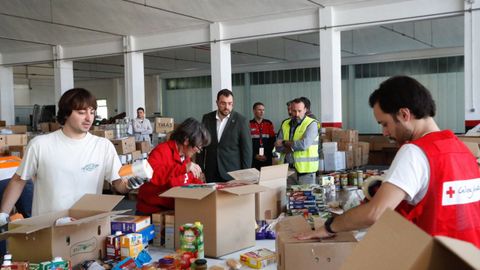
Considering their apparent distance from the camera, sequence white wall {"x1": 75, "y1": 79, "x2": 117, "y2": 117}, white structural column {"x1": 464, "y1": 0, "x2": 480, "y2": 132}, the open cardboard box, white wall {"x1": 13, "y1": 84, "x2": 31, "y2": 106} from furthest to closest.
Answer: white wall {"x1": 13, "y1": 84, "x2": 31, "y2": 106} → white wall {"x1": 75, "y1": 79, "x2": 117, "y2": 117} → white structural column {"x1": 464, "y1": 0, "x2": 480, "y2": 132} → the open cardboard box

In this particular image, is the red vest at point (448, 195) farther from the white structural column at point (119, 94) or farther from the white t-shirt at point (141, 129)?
the white structural column at point (119, 94)

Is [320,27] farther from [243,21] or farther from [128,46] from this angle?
[128,46]

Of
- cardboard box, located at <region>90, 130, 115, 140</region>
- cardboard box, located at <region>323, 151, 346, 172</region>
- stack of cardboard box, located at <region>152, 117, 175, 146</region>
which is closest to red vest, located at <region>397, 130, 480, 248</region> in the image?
cardboard box, located at <region>323, 151, 346, 172</region>

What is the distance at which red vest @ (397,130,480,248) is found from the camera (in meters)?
1.37

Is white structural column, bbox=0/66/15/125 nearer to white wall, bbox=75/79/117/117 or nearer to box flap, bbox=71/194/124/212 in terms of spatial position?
white wall, bbox=75/79/117/117

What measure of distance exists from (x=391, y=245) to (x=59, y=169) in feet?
5.67

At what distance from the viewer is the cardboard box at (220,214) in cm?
211

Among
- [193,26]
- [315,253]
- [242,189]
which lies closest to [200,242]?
[242,189]

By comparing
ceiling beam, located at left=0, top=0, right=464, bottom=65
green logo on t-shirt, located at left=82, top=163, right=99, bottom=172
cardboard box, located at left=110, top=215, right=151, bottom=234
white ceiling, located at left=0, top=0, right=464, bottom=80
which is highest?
white ceiling, located at left=0, top=0, right=464, bottom=80

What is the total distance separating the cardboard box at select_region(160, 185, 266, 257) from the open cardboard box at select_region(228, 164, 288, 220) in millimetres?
376

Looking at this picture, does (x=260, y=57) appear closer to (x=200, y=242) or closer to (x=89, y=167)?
(x=89, y=167)

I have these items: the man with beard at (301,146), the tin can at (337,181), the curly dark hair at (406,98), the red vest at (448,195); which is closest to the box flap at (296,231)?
the red vest at (448,195)

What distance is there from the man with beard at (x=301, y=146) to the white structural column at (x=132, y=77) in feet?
20.4

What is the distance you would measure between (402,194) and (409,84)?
0.34 meters
